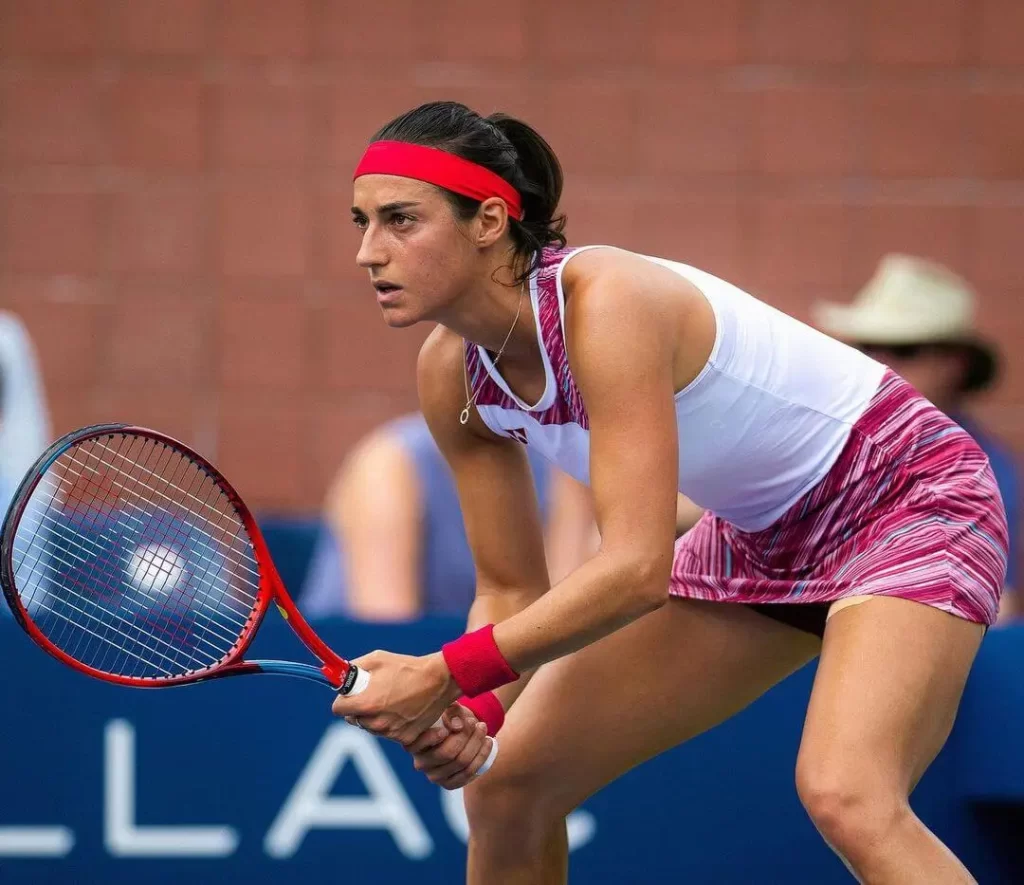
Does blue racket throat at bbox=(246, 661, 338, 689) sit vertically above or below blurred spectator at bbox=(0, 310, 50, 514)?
above

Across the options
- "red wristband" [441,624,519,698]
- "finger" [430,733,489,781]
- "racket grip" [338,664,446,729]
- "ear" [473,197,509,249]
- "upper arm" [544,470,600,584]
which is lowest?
"upper arm" [544,470,600,584]

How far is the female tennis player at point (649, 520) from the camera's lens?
229 cm

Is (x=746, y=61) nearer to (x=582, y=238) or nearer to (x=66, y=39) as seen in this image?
(x=582, y=238)

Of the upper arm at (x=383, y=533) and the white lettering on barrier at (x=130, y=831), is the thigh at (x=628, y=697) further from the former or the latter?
the upper arm at (x=383, y=533)

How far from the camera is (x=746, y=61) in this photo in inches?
203

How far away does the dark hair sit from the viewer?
7.89 feet

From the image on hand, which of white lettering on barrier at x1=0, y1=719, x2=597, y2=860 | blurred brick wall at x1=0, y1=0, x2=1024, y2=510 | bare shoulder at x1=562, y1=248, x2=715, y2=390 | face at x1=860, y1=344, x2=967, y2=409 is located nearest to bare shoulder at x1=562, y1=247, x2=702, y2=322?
bare shoulder at x1=562, y1=248, x2=715, y2=390

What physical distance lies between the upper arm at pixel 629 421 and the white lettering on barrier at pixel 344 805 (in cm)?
140

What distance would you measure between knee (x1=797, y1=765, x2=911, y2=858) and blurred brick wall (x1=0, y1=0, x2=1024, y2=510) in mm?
3026

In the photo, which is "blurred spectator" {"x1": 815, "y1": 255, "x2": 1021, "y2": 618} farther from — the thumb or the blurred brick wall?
the thumb

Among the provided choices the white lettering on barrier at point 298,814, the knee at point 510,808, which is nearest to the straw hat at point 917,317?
the white lettering on barrier at point 298,814

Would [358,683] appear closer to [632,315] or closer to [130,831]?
[632,315]

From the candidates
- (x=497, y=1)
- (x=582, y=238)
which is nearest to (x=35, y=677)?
(x=582, y=238)

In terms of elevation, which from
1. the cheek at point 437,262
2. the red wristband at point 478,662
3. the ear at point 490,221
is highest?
the ear at point 490,221
